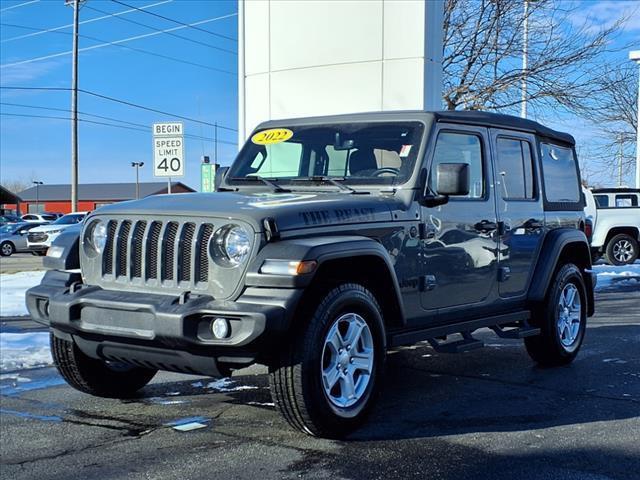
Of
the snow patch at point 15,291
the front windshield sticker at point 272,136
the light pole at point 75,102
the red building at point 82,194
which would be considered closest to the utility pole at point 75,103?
the light pole at point 75,102

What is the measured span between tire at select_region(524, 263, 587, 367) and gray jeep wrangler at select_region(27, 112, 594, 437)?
0.02 m

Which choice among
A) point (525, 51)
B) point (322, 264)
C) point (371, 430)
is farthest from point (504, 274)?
point (525, 51)

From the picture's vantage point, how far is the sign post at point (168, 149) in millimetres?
11039

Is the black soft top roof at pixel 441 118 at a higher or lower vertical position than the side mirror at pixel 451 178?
higher

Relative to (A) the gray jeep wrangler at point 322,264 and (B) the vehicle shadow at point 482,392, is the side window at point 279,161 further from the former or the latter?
(B) the vehicle shadow at point 482,392

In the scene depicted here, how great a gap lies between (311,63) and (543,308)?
851cm

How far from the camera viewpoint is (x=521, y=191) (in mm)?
6527

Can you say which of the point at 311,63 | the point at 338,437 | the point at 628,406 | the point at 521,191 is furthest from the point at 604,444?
the point at 311,63

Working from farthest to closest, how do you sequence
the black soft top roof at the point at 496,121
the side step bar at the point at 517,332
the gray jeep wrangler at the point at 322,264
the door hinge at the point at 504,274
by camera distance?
1. the side step bar at the point at 517,332
2. the door hinge at the point at 504,274
3. the black soft top roof at the point at 496,121
4. the gray jeep wrangler at the point at 322,264

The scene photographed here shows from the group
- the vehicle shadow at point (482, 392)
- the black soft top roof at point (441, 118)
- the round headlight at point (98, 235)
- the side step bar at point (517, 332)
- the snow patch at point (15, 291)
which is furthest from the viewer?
the snow patch at point (15, 291)

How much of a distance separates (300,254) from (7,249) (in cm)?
2646

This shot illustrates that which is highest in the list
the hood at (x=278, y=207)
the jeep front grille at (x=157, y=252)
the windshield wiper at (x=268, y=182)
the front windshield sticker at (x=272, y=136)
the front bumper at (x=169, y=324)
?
the front windshield sticker at (x=272, y=136)

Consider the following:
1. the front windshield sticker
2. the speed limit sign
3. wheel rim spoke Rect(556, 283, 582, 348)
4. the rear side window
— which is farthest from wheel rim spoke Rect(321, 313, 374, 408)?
the speed limit sign

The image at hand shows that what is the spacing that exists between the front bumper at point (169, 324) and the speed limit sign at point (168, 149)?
250 inches
